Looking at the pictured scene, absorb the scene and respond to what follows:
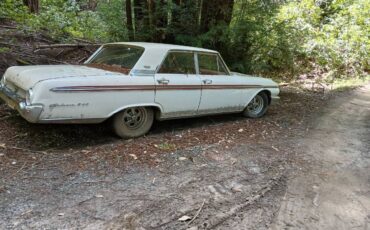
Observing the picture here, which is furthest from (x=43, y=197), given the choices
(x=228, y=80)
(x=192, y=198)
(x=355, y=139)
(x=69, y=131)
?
(x=355, y=139)

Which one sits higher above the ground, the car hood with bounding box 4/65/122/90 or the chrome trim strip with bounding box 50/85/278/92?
the car hood with bounding box 4/65/122/90

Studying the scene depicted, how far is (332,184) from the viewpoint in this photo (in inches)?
187

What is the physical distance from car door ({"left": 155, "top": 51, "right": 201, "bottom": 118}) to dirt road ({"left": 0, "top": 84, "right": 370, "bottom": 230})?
0.42m

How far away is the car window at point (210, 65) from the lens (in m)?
6.69

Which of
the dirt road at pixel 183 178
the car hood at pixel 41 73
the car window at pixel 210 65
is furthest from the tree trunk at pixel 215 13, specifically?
the car hood at pixel 41 73

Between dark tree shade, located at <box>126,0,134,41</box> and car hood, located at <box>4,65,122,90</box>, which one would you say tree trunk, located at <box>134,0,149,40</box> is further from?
car hood, located at <box>4,65,122,90</box>

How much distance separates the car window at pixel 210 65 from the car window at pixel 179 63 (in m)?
0.21

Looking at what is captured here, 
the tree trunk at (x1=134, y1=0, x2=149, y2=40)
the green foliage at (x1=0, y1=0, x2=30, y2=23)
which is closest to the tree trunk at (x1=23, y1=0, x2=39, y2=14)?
the green foliage at (x1=0, y1=0, x2=30, y2=23)

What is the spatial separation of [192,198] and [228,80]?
339 centimetres

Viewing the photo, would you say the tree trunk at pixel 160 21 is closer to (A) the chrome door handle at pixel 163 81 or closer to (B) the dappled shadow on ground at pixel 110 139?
(B) the dappled shadow on ground at pixel 110 139

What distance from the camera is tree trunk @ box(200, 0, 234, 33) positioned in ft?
30.5

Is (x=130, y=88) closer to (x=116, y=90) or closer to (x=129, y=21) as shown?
(x=116, y=90)

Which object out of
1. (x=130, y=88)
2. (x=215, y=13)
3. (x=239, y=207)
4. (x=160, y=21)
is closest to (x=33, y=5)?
(x=160, y=21)

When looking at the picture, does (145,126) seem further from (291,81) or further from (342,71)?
(342,71)
